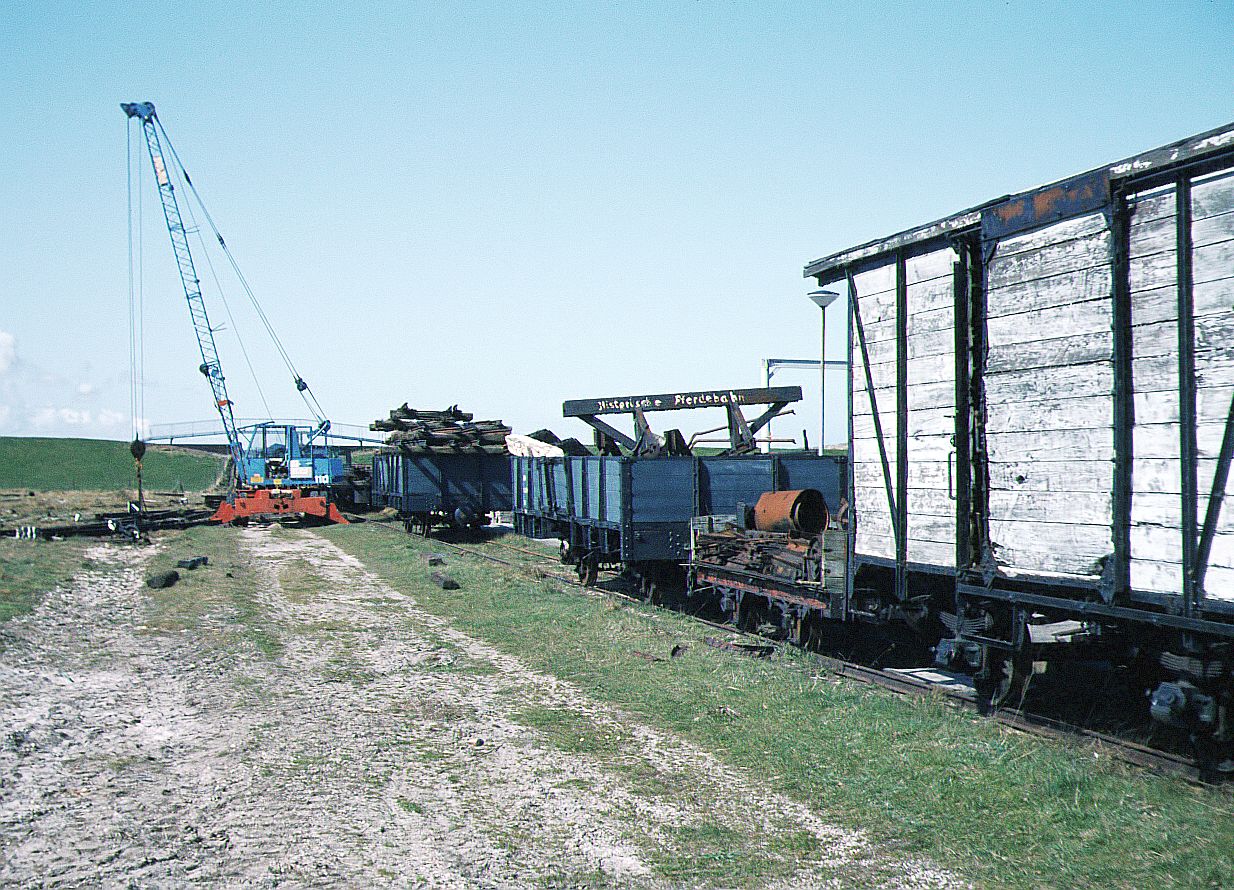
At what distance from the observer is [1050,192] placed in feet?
22.6

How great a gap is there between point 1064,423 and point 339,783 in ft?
18.8

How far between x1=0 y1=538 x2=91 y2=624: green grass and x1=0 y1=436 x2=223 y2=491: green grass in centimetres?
4369

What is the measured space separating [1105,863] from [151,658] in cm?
976

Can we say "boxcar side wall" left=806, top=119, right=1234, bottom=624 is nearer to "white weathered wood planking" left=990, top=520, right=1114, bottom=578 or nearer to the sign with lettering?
"white weathered wood planking" left=990, top=520, right=1114, bottom=578

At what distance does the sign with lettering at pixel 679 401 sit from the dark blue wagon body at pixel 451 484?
10395mm

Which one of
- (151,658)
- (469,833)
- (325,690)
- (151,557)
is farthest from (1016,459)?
(151,557)

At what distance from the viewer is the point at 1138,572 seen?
628 cm

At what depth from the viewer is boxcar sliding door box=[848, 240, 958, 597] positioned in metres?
8.00

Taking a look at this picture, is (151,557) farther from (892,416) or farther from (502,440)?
(892,416)

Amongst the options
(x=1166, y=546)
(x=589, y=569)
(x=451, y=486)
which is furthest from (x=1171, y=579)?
(x=451, y=486)

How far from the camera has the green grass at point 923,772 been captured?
507cm

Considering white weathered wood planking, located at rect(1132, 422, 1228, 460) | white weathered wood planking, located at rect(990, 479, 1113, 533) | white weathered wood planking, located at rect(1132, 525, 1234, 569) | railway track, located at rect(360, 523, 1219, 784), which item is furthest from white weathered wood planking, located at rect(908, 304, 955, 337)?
railway track, located at rect(360, 523, 1219, 784)

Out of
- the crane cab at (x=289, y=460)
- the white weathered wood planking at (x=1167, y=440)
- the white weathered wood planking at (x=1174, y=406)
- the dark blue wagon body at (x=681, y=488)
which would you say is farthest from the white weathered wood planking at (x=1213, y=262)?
the crane cab at (x=289, y=460)

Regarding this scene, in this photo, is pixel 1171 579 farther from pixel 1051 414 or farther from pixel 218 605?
pixel 218 605
